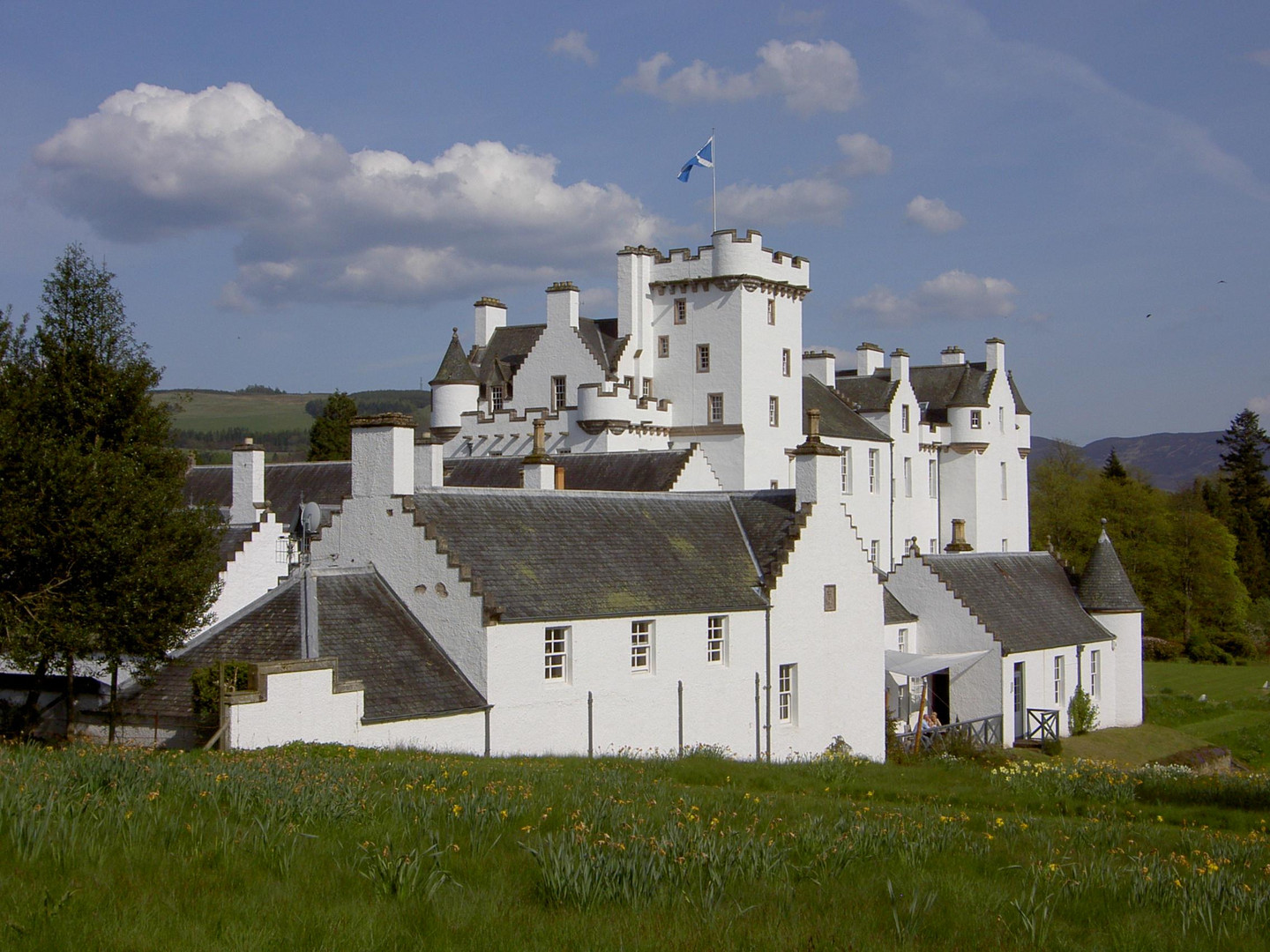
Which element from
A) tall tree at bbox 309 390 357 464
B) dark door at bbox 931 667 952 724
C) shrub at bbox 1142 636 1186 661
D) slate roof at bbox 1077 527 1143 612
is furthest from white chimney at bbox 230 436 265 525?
shrub at bbox 1142 636 1186 661

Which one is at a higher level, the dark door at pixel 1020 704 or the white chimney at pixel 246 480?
the white chimney at pixel 246 480

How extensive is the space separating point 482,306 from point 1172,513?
2025 inches

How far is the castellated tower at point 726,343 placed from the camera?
5491 cm

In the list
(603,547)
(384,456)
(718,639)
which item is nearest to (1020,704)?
(718,639)

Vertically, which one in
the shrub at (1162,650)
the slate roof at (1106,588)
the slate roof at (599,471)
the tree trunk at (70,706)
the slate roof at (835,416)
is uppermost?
the slate roof at (835,416)

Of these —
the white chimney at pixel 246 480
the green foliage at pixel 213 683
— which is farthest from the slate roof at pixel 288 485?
the green foliage at pixel 213 683

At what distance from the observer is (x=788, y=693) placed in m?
31.3

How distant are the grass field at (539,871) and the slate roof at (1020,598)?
25.8m

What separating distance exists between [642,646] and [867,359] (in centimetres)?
4905

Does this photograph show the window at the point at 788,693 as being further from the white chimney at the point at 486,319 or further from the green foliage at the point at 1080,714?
the white chimney at the point at 486,319

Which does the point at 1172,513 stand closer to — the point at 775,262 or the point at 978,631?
the point at 775,262

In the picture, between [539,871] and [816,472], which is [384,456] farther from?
[539,871]

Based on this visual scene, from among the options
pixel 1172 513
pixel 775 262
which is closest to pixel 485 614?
pixel 775 262

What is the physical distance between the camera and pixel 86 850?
347 inches
